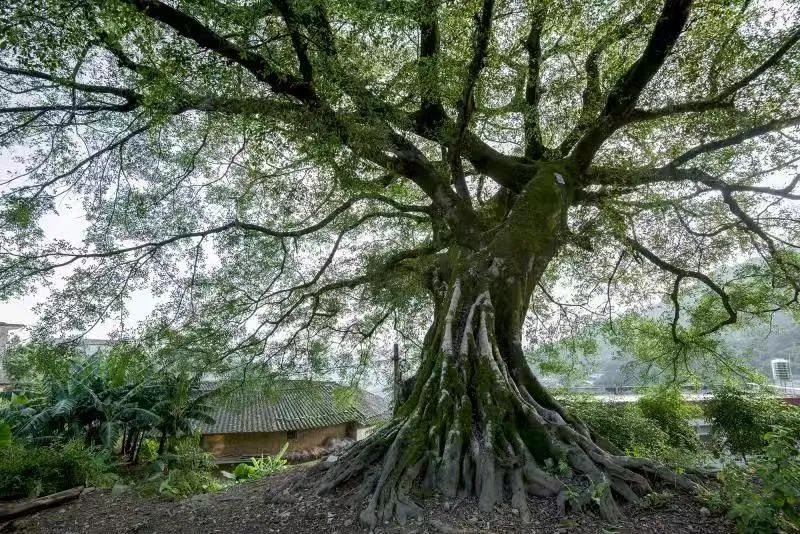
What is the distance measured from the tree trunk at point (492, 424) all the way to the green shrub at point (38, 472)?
17.7ft

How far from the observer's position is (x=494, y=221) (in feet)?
25.1

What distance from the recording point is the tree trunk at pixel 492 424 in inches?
141

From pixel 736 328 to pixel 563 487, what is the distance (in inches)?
355

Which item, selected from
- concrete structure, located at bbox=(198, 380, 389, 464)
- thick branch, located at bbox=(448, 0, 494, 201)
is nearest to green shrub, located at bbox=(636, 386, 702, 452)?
thick branch, located at bbox=(448, 0, 494, 201)

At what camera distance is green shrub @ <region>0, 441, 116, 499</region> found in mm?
6129

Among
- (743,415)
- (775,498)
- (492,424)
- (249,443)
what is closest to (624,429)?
(743,415)

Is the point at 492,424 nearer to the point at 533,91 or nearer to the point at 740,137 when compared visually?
the point at 740,137

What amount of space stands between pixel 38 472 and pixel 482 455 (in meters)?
7.18

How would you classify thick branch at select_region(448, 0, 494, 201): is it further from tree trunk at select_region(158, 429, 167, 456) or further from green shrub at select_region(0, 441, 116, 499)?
tree trunk at select_region(158, 429, 167, 456)

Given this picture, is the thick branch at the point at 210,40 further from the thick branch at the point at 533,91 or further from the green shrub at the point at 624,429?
the green shrub at the point at 624,429

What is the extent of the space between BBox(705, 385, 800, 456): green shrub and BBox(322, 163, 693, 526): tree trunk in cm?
793

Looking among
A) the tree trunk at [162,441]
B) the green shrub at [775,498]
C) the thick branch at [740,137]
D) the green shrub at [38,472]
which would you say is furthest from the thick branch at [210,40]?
the tree trunk at [162,441]

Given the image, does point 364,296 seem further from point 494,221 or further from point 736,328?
point 736,328

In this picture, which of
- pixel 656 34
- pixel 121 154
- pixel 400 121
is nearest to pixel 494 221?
pixel 400 121
